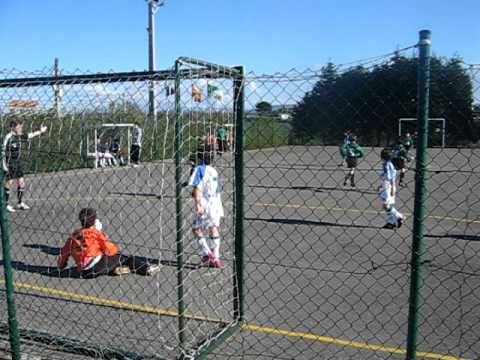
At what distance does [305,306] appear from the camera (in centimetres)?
495

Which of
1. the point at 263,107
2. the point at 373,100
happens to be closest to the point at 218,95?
the point at 263,107

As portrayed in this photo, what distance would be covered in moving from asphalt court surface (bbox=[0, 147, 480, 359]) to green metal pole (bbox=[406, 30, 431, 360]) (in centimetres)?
91

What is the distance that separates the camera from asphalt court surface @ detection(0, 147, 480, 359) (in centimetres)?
407

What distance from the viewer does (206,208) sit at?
6242mm

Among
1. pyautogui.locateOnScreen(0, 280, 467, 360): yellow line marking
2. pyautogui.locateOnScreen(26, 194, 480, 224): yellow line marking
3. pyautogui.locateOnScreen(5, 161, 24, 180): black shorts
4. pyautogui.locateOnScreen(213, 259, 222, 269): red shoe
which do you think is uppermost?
pyautogui.locateOnScreen(5, 161, 24, 180): black shorts

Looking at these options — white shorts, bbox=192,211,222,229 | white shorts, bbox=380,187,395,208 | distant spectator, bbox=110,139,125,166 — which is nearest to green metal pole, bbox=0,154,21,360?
white shorts, bbox=192,211,222,229

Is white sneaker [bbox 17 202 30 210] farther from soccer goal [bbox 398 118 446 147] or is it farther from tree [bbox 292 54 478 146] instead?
soccer goal [bbox 398 118 446 147]

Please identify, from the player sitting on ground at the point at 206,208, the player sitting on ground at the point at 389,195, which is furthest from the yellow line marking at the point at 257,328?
the player sitting on ground at the point at 389,195

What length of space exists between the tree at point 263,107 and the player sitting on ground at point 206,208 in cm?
244

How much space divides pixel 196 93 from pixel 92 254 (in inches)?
130

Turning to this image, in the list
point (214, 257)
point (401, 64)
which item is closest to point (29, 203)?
point (214, 257)

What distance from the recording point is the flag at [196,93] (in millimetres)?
3497

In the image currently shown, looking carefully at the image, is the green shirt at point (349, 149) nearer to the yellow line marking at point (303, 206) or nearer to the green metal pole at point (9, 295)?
the green metal pole at point (9, 295)

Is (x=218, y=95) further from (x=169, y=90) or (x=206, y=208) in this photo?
(x=206, y=208)
